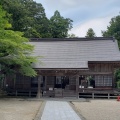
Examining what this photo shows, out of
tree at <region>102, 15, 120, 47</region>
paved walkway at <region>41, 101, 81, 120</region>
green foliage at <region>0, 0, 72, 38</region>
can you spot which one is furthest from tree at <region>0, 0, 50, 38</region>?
paved walkway at <region>41, 101, 81, 120</region>

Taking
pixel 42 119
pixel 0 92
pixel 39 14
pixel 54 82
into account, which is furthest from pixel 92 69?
pixel 39 14

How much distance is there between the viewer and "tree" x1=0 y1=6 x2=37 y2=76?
762 inches

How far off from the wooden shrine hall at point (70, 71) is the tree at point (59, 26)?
20.2 m

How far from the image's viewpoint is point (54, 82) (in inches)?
1130

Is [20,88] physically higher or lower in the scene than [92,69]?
lower

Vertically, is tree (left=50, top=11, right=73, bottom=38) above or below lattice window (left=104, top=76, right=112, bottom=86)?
above

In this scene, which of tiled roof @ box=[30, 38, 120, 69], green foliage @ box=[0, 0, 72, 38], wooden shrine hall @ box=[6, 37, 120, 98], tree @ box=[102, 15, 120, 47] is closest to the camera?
wooden shrine hall @ box=[6, 37, 120, 98]

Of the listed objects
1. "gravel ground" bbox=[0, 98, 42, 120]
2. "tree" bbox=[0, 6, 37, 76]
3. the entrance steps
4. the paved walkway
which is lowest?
"gravel ground" bbox=[0, 98, 42, 120]

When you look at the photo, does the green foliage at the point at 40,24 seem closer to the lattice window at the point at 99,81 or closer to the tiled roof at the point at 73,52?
the tiled roof at the point at 73,52

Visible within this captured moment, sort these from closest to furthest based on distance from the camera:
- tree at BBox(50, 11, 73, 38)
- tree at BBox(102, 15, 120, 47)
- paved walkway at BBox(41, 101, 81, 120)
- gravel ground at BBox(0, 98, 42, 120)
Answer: paved walkway at BBox(41, 101, 81, 120) → gravel ground at BBox(0, 98, 42, 120) → tree at BBox(102, 15, 120, 47) → tree at BBox(50, 11, 73, 38)

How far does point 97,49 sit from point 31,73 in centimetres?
1102

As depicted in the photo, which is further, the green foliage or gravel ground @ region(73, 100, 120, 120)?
the green foliage

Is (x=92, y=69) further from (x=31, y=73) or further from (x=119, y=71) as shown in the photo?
(x=119, y=71)

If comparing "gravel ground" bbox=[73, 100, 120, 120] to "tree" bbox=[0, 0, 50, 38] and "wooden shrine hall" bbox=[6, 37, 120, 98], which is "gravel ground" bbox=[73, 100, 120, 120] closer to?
"wooden shrine hall" bbox=[6, 37, 120, 98]
